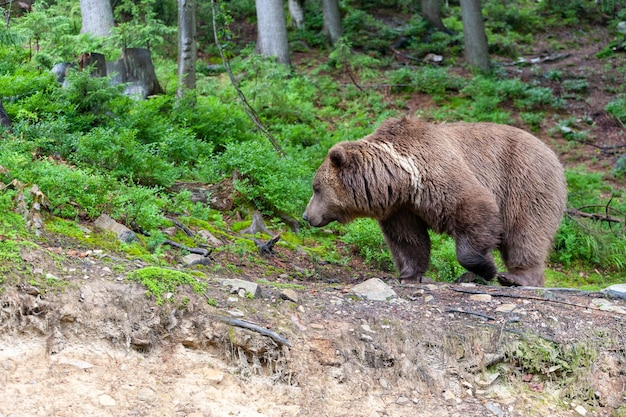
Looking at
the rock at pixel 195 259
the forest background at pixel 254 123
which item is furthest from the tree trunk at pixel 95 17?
the rock at pixel 195 259

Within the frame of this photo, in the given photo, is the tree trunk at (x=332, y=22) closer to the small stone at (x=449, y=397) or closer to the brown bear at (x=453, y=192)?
the brown bear at (x=453, y=192)

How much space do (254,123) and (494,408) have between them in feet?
25.8

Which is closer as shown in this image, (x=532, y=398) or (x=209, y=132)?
(x=532, y=398)

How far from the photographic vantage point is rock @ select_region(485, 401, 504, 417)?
4488 mm

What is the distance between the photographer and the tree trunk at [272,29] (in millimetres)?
16281

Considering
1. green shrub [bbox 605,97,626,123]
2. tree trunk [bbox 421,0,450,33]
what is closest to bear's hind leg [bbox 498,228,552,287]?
green shrub [bbox 605,97,626,123]

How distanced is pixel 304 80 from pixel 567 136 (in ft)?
21.2

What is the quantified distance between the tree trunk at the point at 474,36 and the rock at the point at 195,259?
1401 centimetres

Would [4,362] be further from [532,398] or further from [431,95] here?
[431,95]

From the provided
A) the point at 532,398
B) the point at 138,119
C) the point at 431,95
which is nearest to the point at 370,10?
the point at 431,95

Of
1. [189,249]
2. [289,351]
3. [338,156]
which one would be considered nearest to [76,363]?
[289,351]

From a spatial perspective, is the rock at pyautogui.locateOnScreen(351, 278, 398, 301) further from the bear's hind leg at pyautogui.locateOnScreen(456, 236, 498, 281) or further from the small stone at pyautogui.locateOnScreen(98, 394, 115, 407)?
the small stone at pyautogui.locateOnScreen(98, 394, 115, 407)

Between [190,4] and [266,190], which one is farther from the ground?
[190,4]

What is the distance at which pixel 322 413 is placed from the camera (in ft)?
13.8
